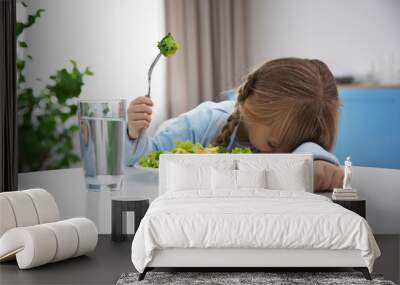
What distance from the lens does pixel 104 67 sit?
7.27 meters

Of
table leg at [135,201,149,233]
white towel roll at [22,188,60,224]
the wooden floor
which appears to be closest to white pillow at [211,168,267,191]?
table leg at [135,201,149,233]

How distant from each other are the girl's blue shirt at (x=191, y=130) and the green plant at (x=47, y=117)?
667 millimetres

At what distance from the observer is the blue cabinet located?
22.4ft

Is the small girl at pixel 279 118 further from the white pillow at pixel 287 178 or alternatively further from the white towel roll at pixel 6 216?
the white towel roll at pixel 6 216

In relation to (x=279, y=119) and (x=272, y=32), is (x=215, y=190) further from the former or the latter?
(x=272, y=32)

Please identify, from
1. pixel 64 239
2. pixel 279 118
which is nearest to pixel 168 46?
pixel 279 118

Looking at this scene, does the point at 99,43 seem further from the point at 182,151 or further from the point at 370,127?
the point at 370,127

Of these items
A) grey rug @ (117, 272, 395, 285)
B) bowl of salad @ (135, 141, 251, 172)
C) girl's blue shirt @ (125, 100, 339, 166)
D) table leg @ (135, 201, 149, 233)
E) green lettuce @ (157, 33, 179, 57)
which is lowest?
grey rug @ (117, 272, 395, 285)

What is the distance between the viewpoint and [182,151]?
6.93 m

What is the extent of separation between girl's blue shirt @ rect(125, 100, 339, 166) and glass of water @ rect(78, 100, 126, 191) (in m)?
0.19

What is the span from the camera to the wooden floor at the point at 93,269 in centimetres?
505

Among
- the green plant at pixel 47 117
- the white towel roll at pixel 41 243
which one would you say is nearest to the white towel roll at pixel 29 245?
the white towel roll at pixel 41 243

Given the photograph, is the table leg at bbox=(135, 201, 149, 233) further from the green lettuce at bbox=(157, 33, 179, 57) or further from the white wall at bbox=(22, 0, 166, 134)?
the green lettuce at bbox=(157, 33, 179, 57)

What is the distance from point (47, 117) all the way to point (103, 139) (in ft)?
2.73
